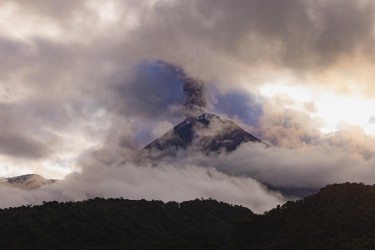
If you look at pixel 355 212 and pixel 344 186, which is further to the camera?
pixel 344 186

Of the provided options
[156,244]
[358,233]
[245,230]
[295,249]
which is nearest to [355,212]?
[358,233]

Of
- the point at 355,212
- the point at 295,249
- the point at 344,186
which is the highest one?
the point at 344,186

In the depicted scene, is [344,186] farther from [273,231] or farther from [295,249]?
[295,249]

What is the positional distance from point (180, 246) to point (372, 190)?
6068 centimetres

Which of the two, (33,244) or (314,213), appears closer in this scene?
(314,213)

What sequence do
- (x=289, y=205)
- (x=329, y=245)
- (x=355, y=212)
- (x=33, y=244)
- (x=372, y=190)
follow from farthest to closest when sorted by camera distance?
1. (x=33, y=244)
2. (x=289, y=205)
3. (x=372, y=190)
4. (x=355, y=212)
5. (x=329, y=245)

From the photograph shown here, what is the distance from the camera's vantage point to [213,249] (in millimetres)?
151375

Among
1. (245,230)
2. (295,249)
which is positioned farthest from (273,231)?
(295,249)

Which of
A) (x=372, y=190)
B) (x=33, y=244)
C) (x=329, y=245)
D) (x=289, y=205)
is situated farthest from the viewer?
(x=33, y=244)

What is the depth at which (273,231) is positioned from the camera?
158 metres

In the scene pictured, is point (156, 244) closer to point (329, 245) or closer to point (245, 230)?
point (245, 230)

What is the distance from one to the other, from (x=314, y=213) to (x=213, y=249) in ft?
108

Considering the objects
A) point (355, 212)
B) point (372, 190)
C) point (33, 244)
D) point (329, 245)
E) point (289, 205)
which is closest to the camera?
point (329, 245)

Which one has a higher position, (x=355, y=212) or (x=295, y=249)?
(x=355, y=212)
